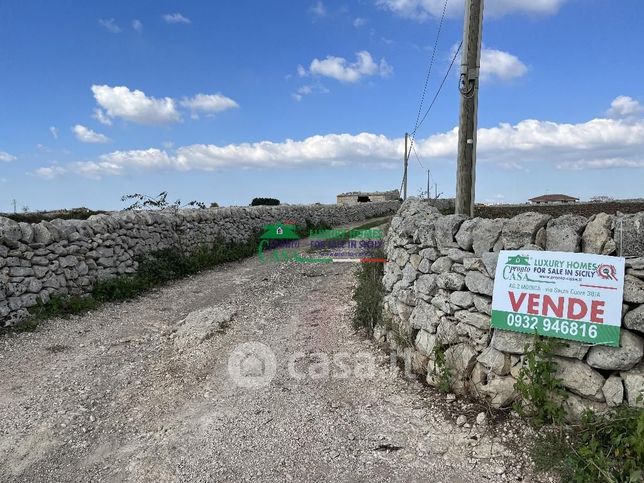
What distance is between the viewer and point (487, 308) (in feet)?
14.7

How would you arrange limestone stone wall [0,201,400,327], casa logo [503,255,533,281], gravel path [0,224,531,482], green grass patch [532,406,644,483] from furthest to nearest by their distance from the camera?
1. limestone stone wall [0,201,400,327]
2. casa logo [503,255,533,281]
3. gravel path [0,224,531,482]
4. green grass patch [532,406,644,483]

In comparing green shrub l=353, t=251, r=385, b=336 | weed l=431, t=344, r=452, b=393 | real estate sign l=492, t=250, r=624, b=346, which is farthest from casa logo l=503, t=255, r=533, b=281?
green shrub l=353, t=251, r=385, b=336

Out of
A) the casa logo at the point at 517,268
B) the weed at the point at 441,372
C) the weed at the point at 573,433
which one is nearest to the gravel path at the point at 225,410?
the weed at the point at 441,372

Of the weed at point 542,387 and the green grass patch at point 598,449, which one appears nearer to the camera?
the green grass patch at point 598,449

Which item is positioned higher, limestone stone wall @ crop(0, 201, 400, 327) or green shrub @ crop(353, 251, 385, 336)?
limestone stone wall @ crop(0, 201, 400, 327)

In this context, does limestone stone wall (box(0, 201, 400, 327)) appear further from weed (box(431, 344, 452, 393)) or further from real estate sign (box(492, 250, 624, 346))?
real estate sign (box(492, 250, 624, 346))

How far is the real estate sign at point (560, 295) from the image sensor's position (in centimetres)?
368

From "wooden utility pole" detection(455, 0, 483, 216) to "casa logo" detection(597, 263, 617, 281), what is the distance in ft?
10.0

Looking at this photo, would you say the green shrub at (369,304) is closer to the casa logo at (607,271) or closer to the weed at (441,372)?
the weed at (441,372)

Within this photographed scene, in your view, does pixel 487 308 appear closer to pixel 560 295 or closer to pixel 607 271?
pixel 560 295

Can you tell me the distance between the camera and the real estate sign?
368cm

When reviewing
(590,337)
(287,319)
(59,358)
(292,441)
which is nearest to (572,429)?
(590,337)

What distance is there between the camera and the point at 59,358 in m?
6.55

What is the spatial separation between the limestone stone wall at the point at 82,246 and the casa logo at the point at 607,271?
859 cm
